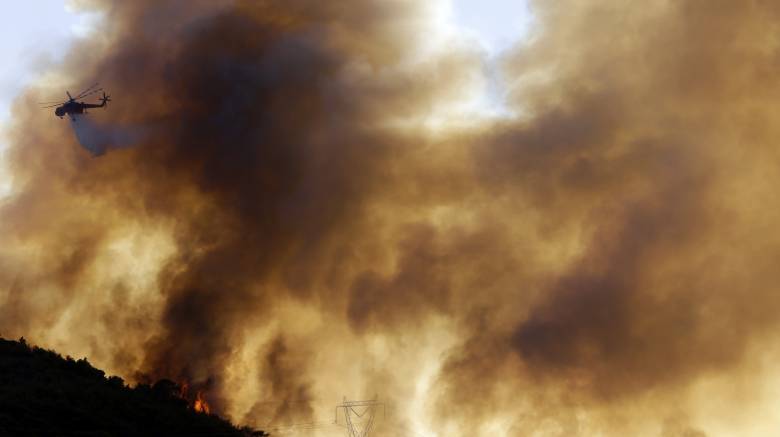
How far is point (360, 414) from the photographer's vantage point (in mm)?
115125

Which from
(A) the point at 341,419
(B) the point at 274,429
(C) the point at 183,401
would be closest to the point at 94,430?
(C) the point at 183,401

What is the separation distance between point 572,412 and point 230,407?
118ft

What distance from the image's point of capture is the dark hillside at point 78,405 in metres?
64.2

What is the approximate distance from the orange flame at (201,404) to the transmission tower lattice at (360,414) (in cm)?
1526

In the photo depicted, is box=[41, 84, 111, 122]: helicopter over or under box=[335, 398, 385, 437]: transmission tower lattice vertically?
over

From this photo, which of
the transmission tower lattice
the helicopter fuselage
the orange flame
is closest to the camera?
the orange flame

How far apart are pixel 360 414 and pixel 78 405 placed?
162ft

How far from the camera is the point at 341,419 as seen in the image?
117 meters

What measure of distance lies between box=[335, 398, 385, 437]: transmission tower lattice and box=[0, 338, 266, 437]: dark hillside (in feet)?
74.4

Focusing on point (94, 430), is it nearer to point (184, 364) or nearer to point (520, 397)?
point (184, 364)

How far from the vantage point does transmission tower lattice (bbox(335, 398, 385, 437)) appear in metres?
111

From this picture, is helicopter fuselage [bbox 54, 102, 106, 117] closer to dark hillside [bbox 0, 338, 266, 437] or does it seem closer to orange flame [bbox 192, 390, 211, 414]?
dark hillside [bbox 0, 338, 266, 437]

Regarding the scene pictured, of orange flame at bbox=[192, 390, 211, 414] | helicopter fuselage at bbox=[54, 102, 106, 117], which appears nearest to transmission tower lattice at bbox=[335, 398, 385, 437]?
orange flame at bbox=[192, 390, 211, 414]

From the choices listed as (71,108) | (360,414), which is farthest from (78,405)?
(71,108)
